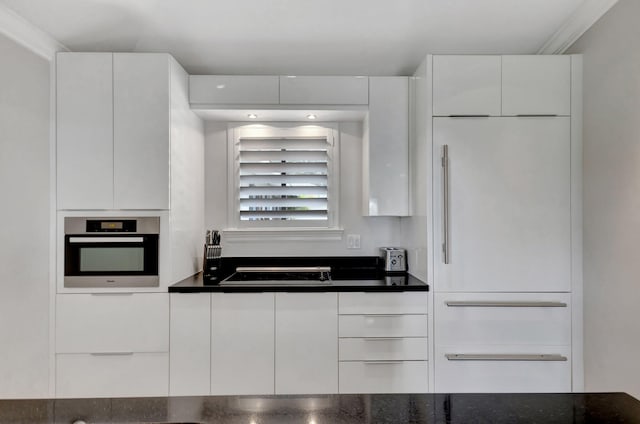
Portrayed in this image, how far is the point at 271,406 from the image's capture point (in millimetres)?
827

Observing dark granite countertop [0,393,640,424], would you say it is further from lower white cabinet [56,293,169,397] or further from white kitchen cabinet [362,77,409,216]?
white kitchen cabinet [362,77,409,216]

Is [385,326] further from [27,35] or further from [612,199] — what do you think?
[27,35]

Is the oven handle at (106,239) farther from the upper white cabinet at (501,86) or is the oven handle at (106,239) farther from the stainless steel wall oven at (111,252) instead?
the upper white cabinet at (501,86)

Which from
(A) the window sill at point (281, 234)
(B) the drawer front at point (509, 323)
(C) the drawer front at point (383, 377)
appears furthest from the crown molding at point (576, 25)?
(C) the drawer front at point (383, 377)

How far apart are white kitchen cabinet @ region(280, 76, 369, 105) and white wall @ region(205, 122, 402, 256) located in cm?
38

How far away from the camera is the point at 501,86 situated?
7.72 ft

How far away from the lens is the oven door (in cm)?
235

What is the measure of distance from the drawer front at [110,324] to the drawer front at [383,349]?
41.3 inches

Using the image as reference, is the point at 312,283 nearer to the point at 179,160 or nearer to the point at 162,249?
the point at 162,249

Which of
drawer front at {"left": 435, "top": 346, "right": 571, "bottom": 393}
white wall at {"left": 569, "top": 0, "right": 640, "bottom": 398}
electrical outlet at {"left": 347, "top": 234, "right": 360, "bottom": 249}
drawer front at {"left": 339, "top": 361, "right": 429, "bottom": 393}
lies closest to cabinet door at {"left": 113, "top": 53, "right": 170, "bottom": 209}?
electrical outlet at {"left": 347, "top": 234, "right": 360, "bottom": 249}

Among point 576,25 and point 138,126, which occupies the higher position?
point 576,25

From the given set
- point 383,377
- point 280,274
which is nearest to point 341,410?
point 383,377

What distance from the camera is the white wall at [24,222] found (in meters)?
2.05

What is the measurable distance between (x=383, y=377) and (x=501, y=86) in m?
1.82
